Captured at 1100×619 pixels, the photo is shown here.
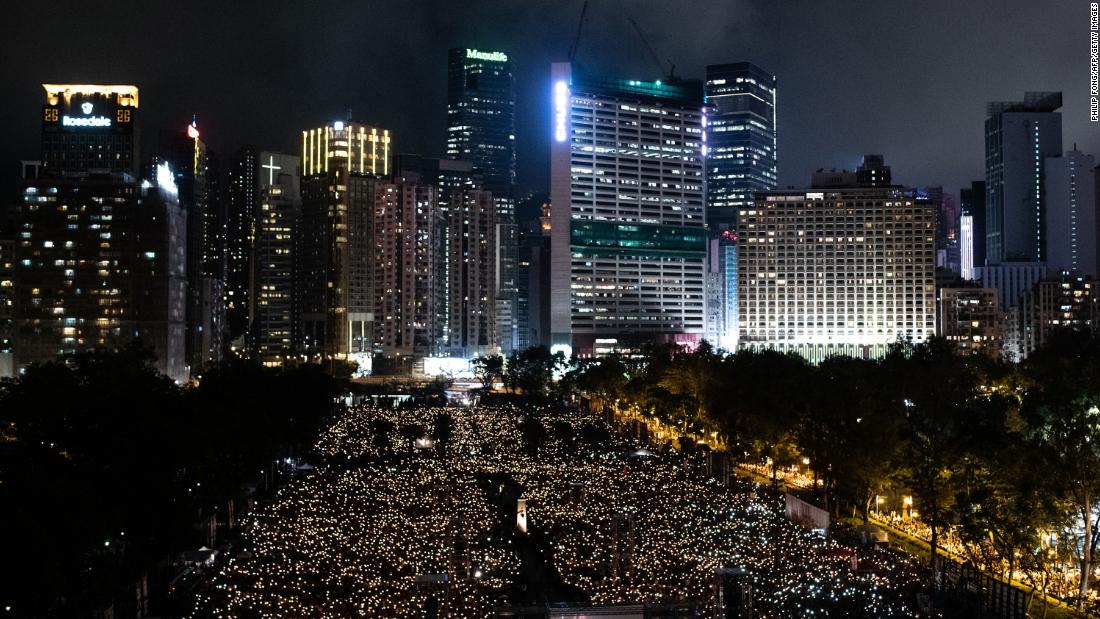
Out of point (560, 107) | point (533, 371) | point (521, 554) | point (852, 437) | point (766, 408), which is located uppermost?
point (560, 107)

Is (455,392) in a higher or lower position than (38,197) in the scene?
lower

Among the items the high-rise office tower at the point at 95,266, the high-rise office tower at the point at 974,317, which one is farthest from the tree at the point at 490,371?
the high-rise office tower at the point at 974,317

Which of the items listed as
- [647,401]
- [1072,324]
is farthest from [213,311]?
[1072,324]

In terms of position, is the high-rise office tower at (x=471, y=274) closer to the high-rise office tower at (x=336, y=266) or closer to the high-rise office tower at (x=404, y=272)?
the high-rise office tower at (x=404, y=272)

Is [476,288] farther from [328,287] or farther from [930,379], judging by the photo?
[930,379]

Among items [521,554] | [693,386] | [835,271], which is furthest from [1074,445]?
[835,271]

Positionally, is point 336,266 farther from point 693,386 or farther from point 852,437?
point 852,437
